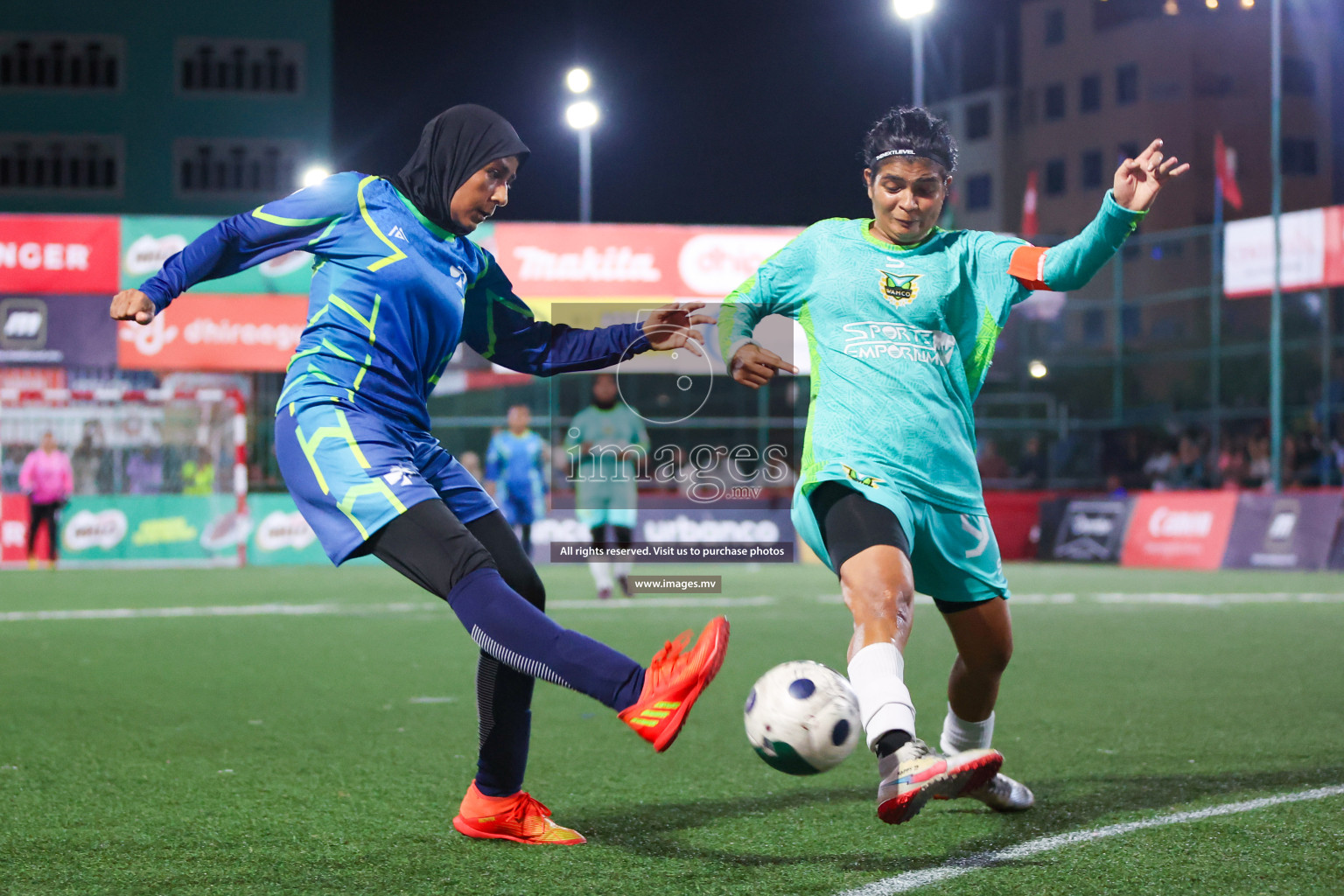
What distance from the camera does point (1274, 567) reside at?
766 inches

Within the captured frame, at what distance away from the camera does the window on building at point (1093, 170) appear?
68.1 metres

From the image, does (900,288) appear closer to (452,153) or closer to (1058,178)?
(452,153)

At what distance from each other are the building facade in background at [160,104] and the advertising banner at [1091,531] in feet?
99.9

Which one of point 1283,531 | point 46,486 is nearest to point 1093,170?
point 1283,531

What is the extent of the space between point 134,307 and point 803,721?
2142mm

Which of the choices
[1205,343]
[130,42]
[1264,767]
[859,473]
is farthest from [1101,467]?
[130,42]

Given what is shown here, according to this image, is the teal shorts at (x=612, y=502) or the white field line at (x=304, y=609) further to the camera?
the teal shorts at (x=612, y=502)

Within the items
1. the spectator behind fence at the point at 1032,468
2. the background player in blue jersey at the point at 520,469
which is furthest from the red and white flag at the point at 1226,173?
the background player in blue jersey at the point at 520,469

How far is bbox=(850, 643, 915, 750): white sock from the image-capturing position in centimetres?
376

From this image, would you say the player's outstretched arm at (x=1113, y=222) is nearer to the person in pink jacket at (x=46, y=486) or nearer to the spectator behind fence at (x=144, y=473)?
the person in pink jacket at (x=46, y=486)

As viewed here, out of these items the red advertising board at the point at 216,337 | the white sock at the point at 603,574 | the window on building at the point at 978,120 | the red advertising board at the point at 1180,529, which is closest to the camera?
the white sock at the point at 603,574

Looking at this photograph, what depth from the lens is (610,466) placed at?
52.0 feet

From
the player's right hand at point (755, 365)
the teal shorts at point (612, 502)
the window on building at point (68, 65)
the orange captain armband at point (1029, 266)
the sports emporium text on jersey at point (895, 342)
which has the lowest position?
the teal shorts at point (612, 502)

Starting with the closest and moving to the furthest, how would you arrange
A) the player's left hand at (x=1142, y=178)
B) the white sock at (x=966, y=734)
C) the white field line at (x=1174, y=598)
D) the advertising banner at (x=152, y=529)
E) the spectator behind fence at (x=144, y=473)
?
the player's left hand at (x=1142, y=178) < the white sock at (x=966, y=734) < the white field line at (x=1174, y=598) < the advertising banner at (x=152, y=529) < the spectator behind fence at (x=144, y=473)
